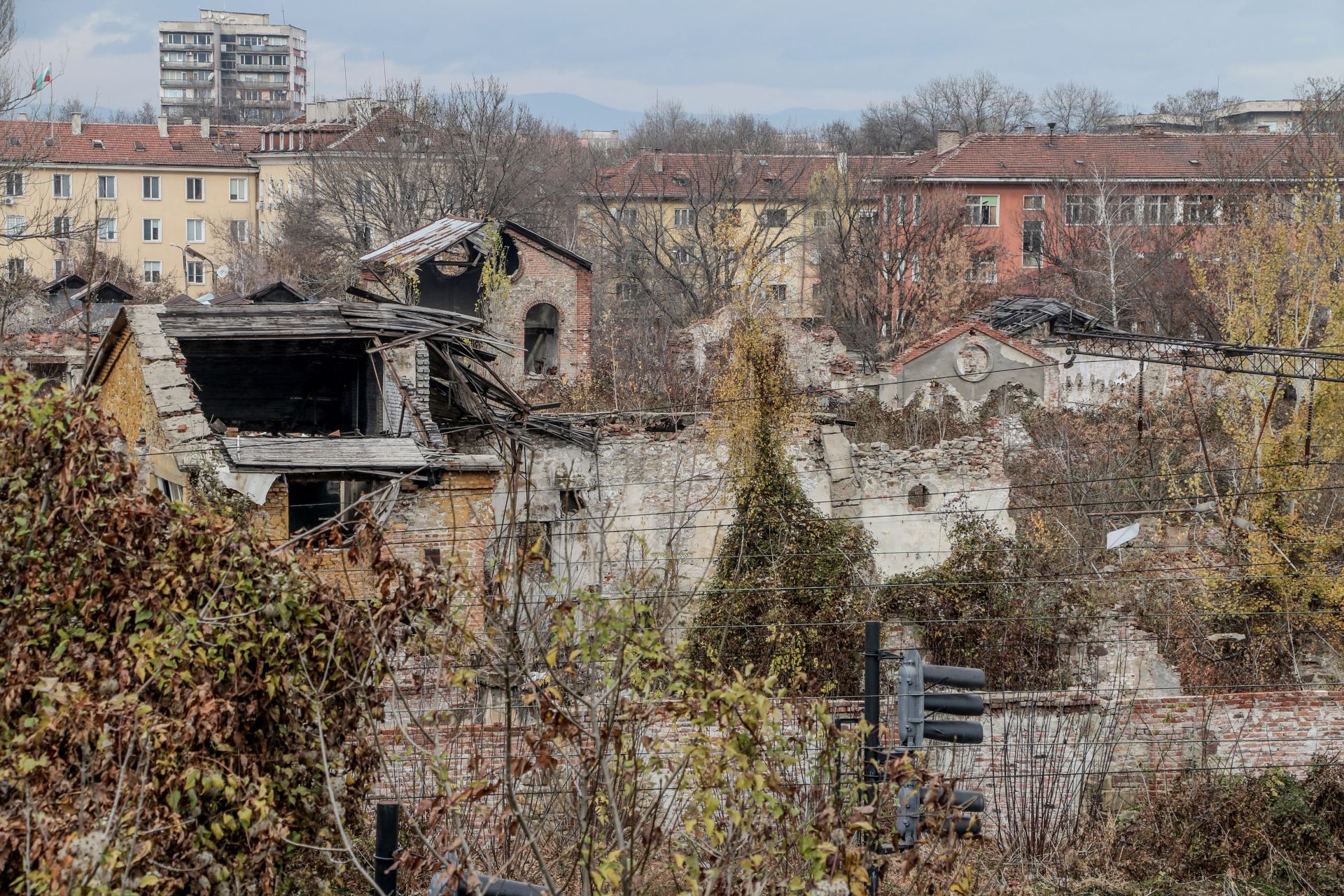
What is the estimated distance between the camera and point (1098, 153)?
46625 mm

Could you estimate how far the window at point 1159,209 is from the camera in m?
41.7

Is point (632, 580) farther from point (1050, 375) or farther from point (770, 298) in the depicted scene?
point (1050, 375)

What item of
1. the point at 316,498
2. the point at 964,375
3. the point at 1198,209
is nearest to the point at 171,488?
the point at 316,498

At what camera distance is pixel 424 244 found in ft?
78.2

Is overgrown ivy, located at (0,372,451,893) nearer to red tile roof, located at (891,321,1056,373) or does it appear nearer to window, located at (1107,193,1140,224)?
red tile roof, located at (891,321,1056,373)

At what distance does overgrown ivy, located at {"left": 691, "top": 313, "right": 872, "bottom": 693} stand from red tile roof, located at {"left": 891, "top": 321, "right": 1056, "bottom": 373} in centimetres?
1163

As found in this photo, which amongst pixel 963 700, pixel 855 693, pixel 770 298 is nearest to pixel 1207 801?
pixel 855 693

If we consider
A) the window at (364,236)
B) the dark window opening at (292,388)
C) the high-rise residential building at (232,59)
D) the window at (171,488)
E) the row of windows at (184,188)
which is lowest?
the window at (171,488)

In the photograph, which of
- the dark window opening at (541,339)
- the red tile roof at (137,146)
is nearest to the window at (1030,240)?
the dark window opening at (541,339)

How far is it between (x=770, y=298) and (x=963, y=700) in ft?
50.8

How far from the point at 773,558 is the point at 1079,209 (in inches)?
1294

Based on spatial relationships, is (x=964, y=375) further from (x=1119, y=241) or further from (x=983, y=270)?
(x=983, y=270)

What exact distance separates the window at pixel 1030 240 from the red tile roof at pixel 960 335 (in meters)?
16.5

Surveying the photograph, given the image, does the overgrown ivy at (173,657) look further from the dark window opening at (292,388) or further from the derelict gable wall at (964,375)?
the derelict gable wall at (964,375)
